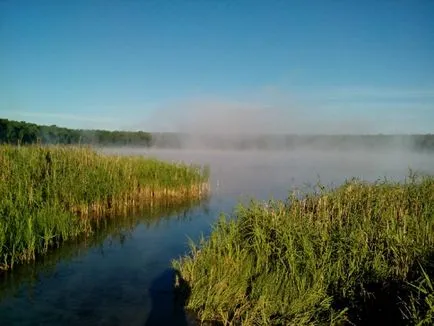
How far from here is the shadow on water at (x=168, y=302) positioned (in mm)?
6828

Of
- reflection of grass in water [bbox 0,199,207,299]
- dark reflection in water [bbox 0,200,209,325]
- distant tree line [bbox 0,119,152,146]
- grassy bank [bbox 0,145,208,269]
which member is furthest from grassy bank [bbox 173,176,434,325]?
distant tree line [bbox 0,119,152,146]

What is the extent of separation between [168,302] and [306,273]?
2.87 meters

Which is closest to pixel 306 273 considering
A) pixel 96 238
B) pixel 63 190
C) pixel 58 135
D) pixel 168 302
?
pixel 168 302

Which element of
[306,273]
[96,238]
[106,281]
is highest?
[306,273]

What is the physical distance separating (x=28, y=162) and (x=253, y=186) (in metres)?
15.5

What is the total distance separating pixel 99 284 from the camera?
8.51 metres

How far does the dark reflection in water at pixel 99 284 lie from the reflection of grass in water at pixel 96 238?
20mm

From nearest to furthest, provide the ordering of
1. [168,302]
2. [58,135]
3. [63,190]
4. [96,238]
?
[168,302] < [96,238] < [63,190] < [58,135]

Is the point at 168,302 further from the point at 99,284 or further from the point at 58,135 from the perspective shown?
the point at 58,135

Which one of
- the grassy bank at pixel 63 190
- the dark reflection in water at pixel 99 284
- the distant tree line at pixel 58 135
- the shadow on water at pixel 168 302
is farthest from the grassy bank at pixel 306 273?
the distant tree line at pixel 58 135

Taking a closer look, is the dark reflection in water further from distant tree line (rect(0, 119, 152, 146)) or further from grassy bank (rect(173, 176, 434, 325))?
distant tree line (rect(0, 119, 152, 146))

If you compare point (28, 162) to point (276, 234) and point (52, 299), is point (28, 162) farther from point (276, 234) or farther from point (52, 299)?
point (276, 234)

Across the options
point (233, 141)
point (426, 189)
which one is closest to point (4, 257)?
point (426, 189)

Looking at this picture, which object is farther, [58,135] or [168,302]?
[58,135]
